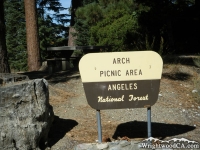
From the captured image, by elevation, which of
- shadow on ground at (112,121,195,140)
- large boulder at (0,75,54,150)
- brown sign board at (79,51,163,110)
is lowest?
shadow on ground at (112,121,195,140)

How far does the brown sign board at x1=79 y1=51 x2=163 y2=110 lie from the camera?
4328 millimetres

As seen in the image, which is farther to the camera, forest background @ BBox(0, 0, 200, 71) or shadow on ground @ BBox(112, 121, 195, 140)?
forest background @ BBox(0, 0, 200, 71)

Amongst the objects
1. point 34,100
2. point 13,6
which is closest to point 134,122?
point 34,100

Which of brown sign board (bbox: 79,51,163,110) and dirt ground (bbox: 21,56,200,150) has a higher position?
brown sign board (bbox: 79,51,163,110)

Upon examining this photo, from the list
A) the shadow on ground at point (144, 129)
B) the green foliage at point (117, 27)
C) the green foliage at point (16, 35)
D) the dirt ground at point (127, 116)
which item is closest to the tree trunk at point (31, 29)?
the green foliage at point (117, 27)

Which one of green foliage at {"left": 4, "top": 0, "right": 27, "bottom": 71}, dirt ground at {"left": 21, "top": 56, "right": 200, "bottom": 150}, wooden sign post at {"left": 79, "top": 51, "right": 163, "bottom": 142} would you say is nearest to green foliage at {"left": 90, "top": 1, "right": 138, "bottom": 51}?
dirt ground at {"left": 21, "top": 56, "right": 200, "bottom": 150}

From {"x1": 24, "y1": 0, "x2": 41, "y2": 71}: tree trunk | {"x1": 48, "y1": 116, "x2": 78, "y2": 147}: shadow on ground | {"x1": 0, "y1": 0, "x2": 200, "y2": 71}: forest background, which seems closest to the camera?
{"x1": 48, "y1": 116, "x2": 78, "y2": 147}: shadow on ground

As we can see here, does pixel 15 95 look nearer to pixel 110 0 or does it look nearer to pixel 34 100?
pixel 34 100

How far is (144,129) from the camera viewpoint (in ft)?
17.9

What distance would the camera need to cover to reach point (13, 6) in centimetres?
2375

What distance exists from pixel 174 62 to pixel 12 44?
15.9 m

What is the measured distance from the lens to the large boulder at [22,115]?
4.41m

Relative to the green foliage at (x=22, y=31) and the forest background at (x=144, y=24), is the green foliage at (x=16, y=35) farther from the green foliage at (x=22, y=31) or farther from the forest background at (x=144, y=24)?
the forest background at (x=144, y=24)

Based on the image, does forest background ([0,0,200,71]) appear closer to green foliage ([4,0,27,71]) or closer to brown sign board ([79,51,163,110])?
brown sign board ([79,51,163,110])
